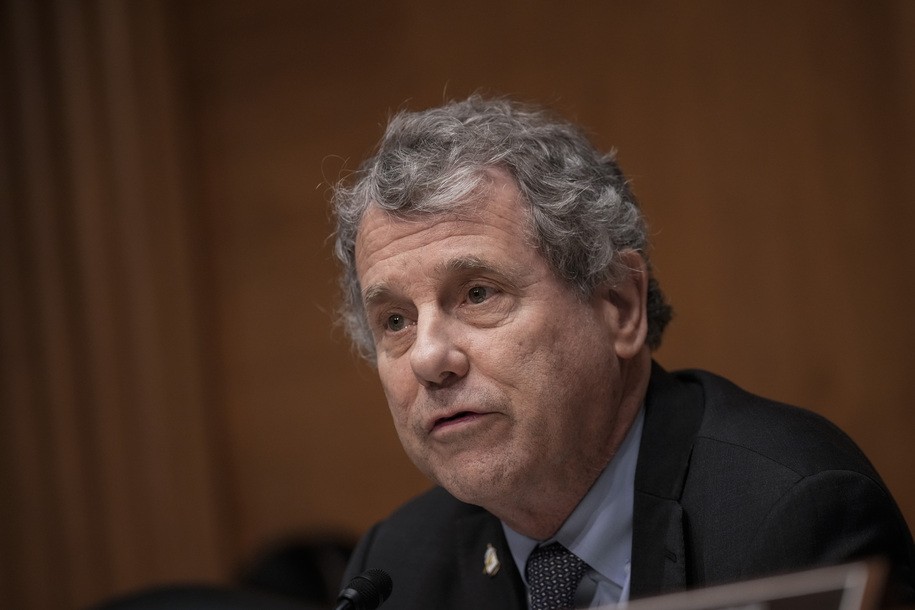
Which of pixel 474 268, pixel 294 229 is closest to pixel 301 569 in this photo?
pixel 294 229

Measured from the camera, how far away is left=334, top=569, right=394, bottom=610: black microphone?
1.71 m

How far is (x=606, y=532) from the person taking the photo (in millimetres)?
1914

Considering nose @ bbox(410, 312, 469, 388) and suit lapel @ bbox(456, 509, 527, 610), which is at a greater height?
nose @ bbox(410, 312, 469, 388)

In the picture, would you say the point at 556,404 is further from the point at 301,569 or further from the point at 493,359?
the point at 301,569

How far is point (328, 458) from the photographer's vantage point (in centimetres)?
483

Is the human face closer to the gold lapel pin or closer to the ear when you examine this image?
the ear

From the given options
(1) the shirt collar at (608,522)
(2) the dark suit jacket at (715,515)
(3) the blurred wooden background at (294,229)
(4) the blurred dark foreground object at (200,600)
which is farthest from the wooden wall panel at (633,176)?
(1) the shirt collar at (608,522)

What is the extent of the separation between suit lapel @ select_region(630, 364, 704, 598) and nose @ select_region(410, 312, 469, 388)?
385 mm

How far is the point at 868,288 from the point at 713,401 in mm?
2093

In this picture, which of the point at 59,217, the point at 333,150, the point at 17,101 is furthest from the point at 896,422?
the point at 17,101

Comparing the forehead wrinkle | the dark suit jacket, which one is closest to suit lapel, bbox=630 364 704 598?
the dark suit jacket

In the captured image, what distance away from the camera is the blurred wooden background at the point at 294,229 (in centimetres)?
384

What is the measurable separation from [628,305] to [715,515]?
0.46 m

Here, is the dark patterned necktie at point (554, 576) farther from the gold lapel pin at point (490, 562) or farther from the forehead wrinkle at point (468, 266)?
the forehead wrinkle at point (468, 266)
